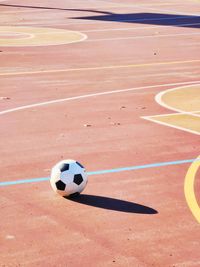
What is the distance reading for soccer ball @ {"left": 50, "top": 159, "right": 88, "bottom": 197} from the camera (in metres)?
12.7

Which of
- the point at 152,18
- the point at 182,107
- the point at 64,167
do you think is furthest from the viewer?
the point at 152,18

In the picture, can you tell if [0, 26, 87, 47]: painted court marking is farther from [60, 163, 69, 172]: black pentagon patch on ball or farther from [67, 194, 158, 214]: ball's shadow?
[67, 194, 158, 214]: ball's shadow

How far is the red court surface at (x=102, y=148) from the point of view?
10711 mm

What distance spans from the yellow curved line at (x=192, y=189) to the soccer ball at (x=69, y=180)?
1.69m

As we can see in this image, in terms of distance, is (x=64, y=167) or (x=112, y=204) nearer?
(x=112, y=204)

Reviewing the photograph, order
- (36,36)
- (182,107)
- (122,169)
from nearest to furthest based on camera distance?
(122,169), (182,107), (36,36)

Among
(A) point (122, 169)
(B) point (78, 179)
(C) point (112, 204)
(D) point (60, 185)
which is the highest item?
(B) point (78, 179)

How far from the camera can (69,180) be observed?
41.5 feet

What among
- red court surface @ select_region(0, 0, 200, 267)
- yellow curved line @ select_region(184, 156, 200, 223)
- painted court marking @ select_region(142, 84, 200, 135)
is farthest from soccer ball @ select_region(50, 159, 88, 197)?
painted court marking @ select_region(142, 84, 200, 135)

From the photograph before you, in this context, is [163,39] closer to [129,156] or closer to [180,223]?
[129,156]

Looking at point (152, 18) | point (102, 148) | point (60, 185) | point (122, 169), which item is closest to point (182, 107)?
point (102, 148)

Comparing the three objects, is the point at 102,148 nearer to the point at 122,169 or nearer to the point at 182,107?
the point at 122,169

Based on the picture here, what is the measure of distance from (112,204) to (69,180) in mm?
786

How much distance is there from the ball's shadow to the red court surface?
16 millimetres
